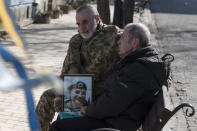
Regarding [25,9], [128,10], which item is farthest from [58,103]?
[25,9]

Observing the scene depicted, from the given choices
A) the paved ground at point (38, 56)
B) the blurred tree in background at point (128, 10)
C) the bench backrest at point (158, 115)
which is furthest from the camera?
the blurred tree in background at point (128, 10)

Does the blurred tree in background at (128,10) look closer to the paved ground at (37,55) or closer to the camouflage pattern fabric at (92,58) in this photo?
the paved ground at (37,55)

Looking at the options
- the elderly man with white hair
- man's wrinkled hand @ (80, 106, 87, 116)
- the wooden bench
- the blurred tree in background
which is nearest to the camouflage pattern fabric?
man's wrinkled hand @ (80, 106, 87, 116)

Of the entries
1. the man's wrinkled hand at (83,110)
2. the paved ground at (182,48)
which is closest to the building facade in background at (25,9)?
the paved ground at (182,48)

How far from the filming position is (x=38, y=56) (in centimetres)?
952

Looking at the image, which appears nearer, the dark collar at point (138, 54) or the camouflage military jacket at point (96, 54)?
the dark collar at point (138, 54)

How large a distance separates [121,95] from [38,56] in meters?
6.58

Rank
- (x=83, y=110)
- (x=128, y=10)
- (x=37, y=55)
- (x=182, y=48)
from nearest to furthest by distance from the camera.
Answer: (x=83, y=110)
(x=37, y=55)
(x=128, y=10)
(x=182, y=48)

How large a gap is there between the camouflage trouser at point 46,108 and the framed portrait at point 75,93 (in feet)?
1.57

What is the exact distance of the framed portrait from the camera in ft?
11.3

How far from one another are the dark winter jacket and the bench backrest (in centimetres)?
8

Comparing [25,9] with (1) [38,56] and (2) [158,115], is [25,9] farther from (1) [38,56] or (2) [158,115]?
(2) [158,115]

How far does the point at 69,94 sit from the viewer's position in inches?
138

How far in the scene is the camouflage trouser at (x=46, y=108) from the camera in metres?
4.05
